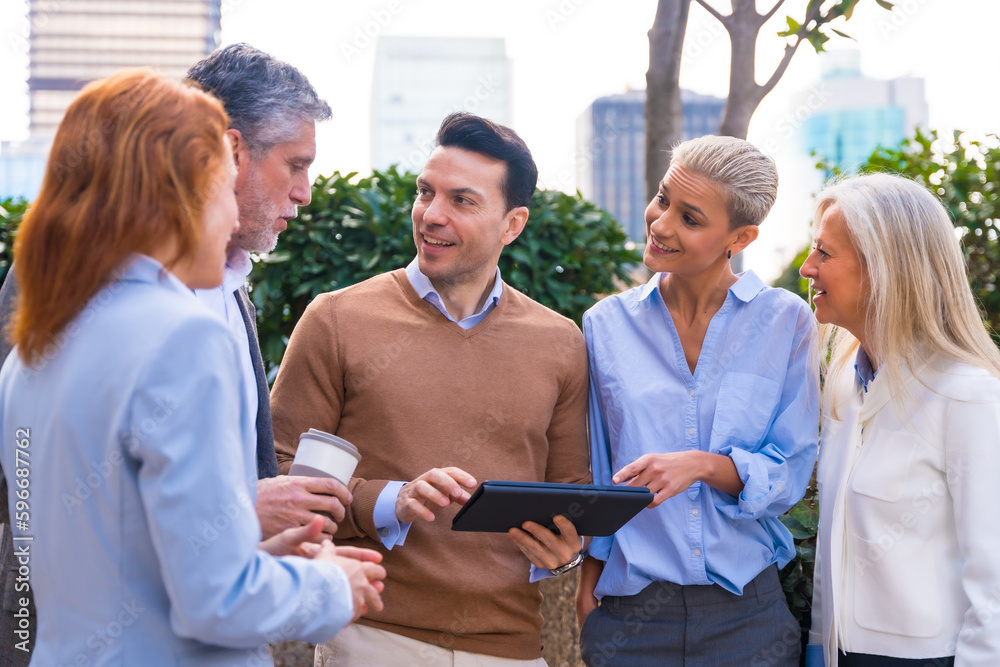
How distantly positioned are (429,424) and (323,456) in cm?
68

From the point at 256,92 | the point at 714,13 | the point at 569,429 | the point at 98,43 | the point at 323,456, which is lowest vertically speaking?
the point at 569,429

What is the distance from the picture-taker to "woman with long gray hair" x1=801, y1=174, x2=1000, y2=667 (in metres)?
2.18

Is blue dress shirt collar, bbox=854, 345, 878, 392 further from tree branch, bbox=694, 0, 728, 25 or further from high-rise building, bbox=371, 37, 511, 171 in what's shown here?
high-rise building, bbox=371, 37, 511, 171

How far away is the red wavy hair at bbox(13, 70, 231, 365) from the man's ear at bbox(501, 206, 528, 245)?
1505mm

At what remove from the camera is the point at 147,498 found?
1.32 m

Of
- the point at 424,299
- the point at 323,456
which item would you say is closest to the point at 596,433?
the point at 424,299

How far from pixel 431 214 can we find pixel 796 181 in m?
158

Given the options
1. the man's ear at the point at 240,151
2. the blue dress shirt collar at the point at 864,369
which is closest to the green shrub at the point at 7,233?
the man's ear at the point at 240,151

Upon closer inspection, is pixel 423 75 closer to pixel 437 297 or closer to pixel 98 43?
pixel 98 43

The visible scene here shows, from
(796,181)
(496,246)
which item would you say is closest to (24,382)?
(496,246)

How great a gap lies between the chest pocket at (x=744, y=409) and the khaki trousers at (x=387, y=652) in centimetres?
100

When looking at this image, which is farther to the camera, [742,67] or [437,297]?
[742,67]

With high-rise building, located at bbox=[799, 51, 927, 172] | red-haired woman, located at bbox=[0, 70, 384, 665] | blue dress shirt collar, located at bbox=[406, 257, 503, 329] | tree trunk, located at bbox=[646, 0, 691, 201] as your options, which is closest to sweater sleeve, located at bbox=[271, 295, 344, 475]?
blue dress shirt collar, located at bbox=[406, 257, 503, 329]

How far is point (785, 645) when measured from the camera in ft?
8.42
